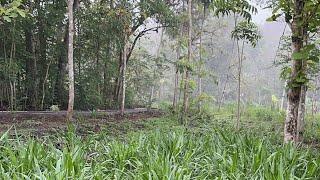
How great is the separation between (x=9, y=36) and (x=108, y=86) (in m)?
5.99

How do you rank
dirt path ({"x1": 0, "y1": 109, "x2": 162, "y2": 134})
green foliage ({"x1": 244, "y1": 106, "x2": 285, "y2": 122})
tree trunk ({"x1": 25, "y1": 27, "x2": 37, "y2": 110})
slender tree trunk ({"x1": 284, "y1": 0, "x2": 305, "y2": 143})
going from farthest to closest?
green foliage ({"x1": 244, "y1": 106, "x2": 285, "y2": 122}) → tree trunk ({"x1": 25, "y1": 27, "x2": 37, "y2": 110}) → dirt path ({"x1": 0, "y1": 109, "x2": 162, "y2": 134}) → slender tree trunk ({"x1": 284, "y1": 0, "x2": 305, "y2": 143})

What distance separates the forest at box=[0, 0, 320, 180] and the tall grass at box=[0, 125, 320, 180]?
0.05 feet

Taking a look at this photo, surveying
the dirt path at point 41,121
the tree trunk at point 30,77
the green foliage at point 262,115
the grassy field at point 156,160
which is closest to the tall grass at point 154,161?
the grassy field at point 156,160

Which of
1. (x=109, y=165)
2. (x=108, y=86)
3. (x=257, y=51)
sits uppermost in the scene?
(x=257, y=51)

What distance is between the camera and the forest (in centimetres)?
353

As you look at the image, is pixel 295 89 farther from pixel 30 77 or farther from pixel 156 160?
pixel 30 77

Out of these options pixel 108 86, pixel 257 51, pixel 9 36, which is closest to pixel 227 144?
pixel 9 36

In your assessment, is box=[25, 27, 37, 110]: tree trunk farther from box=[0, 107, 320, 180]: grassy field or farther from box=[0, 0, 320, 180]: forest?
box=[0, 107, 320, 180]: grassy field

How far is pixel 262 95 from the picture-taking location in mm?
40500

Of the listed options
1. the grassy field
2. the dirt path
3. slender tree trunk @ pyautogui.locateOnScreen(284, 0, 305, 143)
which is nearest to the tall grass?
the grassy field

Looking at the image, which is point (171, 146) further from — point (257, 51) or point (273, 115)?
point (257, 51)

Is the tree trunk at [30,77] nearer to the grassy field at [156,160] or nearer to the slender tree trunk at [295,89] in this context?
the grassy field at [156,160]

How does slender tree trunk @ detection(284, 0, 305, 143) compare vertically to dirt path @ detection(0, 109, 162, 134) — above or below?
above

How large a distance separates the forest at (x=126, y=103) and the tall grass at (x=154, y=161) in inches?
0.5
